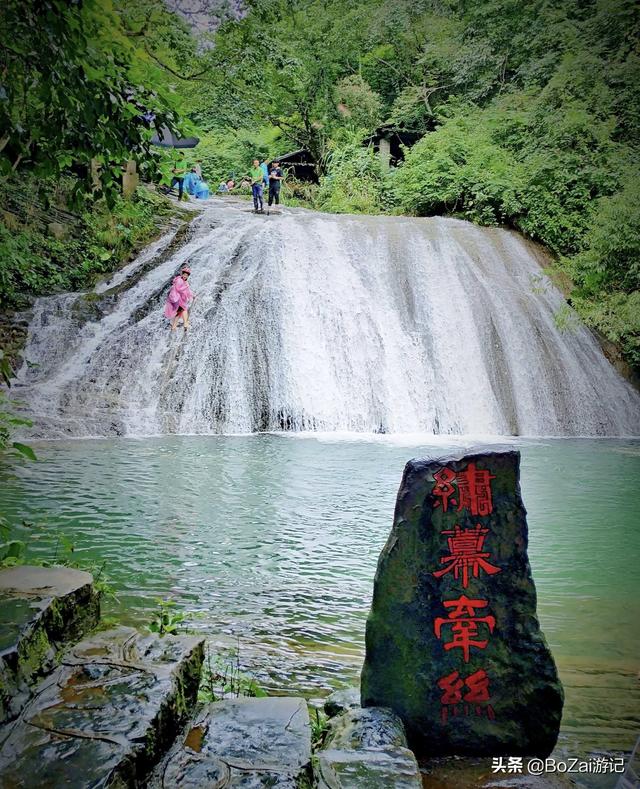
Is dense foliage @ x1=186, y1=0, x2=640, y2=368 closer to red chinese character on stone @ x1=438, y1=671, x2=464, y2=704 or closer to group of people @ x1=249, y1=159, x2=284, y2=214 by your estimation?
group of people @ x1=249, y1=159, x2=284, y2=214

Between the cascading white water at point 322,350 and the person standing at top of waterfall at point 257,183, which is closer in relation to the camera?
the cascading white water at point 322,350

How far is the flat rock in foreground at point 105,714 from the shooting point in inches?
79.0

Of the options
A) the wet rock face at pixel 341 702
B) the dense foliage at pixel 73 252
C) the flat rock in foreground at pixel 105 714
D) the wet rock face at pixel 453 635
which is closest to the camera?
the flat rock in foreground at pixel 105 714

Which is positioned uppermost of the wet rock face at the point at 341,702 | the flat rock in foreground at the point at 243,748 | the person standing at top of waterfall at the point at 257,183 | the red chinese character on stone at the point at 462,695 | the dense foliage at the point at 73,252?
the person standing at top of waterfall at the point at 257,183

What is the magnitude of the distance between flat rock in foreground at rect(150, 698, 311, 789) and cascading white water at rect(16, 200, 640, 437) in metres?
8.44

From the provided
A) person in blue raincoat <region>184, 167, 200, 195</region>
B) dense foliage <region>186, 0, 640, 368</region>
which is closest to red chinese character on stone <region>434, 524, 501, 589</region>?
dense foliage <region>186, 0, 640, 368</region>

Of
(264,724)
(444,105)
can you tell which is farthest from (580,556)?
(444,105)

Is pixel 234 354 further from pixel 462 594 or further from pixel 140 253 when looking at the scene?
pixel 462 594

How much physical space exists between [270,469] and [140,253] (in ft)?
28.2

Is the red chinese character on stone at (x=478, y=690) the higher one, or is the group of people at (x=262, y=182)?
the group of people at (x=262, y=182)

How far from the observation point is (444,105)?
23.2 m

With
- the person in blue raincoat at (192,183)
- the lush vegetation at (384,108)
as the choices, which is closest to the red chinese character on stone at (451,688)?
the lush vegetation at (384,108)

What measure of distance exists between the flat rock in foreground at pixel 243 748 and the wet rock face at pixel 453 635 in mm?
362

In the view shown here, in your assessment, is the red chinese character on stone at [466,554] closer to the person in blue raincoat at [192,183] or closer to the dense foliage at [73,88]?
the dense foliage at [73,88]
